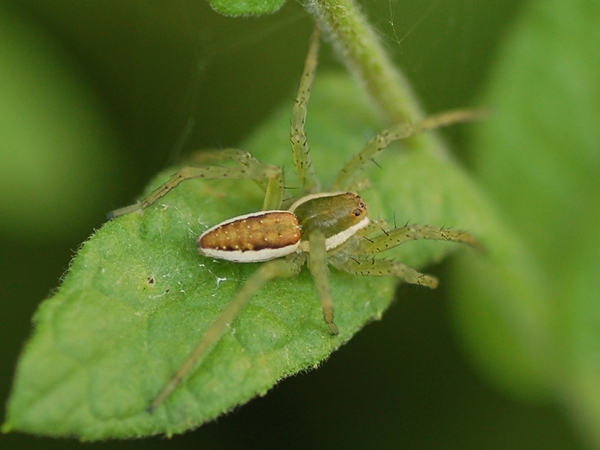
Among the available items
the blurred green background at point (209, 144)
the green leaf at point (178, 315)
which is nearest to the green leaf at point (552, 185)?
the blurred green background at point (209, 144)

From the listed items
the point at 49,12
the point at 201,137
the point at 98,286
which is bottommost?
the point at 98,286

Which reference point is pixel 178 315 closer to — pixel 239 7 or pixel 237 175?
pixel 237 175

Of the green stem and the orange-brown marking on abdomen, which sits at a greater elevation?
the green stem

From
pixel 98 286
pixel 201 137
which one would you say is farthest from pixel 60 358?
pixel 201 137

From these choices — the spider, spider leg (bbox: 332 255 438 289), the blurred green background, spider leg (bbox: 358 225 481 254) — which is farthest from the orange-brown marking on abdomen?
the blurred green background

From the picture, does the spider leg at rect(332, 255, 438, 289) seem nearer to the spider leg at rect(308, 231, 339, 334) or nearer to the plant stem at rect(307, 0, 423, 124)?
the spider leg at rect(308, 231, 339, 334)

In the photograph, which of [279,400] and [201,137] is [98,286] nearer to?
[279,400]
